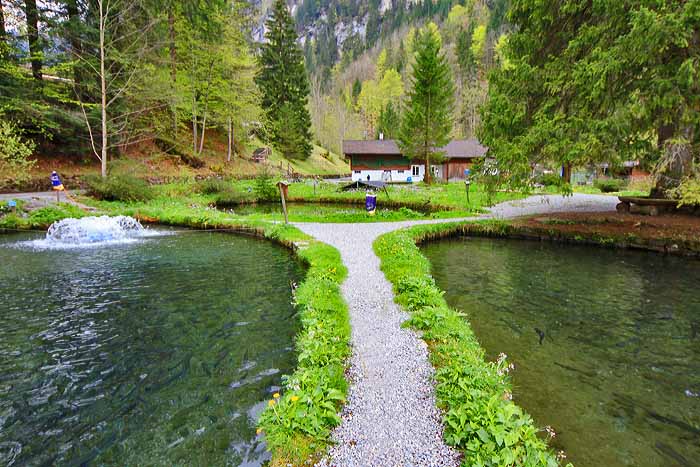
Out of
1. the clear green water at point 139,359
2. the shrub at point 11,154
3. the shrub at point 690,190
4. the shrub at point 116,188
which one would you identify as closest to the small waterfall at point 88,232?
the clear green water at point 139,359

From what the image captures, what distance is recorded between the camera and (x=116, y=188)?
2141 cm

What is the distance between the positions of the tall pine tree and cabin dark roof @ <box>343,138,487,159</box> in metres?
8.01

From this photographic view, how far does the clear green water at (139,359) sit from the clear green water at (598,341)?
3531 mm

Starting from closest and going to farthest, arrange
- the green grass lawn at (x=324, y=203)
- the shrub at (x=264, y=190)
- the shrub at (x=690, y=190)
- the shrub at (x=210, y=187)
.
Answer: the shrub at (x=690, y=190) < the green grass lawn at (x=324, y=203) < the shrub at (x=210, y=187) < the shrub at (x=264, y=190)

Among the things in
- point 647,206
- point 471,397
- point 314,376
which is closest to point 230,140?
point 647,206

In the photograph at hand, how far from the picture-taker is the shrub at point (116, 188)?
21297 millimetres

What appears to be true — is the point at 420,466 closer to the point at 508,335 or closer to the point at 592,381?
the point at 592,381

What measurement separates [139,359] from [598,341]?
24.5 ft

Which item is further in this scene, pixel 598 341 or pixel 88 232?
pixel 88 232

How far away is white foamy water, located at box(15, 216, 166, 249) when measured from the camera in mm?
13337

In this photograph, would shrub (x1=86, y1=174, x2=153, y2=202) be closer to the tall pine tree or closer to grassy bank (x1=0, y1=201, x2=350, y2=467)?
grassy bank (x1=0, y1=201, x2=350, y2=467)

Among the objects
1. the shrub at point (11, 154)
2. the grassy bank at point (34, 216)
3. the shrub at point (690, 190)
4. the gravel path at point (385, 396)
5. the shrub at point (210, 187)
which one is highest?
the shrub at point (11, 154)

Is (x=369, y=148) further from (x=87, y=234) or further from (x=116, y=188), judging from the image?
(x=87, y=234)

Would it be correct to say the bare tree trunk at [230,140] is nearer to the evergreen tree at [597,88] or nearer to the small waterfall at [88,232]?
the small waterfall at [88,232]
